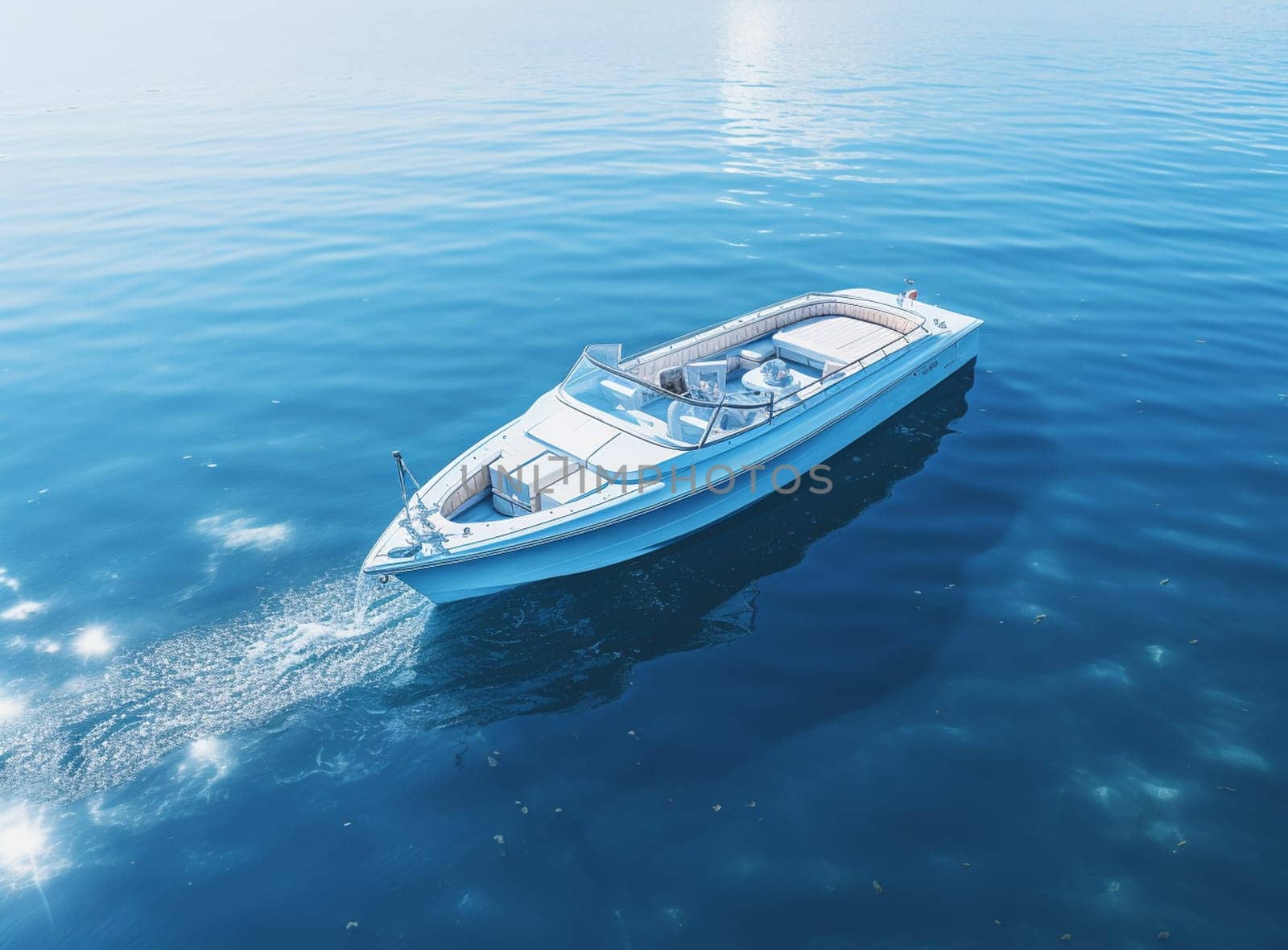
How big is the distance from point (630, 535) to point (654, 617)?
2.15 metres

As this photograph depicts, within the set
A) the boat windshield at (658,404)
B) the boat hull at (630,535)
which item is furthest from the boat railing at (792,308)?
the boat hull at (630,535)

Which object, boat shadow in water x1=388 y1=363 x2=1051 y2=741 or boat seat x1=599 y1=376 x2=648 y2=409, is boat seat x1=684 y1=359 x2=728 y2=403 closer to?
boat seat x1=599 y1=376 x2=648 y2=409

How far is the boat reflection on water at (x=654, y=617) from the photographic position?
18.1 metres

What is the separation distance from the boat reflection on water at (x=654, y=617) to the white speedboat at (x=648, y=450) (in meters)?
0.68

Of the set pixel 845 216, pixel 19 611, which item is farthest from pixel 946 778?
pixel 845 216

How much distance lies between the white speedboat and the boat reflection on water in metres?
0.68

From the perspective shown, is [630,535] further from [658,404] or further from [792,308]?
[792,308]

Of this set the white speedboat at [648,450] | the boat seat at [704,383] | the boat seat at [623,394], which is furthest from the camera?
the boat seat at [704,383]

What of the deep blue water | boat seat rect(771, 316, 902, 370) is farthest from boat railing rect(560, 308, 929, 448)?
the deep blue water

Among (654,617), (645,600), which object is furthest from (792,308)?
(654,617)

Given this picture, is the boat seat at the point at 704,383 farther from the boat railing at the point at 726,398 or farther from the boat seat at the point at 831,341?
the boat seat at the point at 831,341

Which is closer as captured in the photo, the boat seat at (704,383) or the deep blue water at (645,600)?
the deep blue water at (645,600)

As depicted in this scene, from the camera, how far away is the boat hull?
19250 mm

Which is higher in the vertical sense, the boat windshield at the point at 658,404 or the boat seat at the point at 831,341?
the boat seat at the point at 831,341
